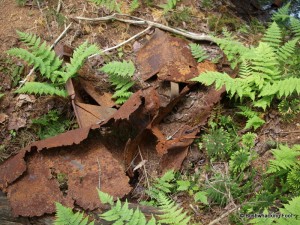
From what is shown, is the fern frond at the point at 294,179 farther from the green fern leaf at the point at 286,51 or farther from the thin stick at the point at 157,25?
the thin stick at the point at 157,25

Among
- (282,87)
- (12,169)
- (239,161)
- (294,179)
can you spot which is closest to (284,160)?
(294,179)

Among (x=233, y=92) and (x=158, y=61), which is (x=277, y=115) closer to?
(x=233, y=92)

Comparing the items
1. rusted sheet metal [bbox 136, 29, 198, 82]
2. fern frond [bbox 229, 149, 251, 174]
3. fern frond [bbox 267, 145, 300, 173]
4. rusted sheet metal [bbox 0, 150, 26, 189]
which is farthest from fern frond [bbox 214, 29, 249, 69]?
rusted sheet metal [bbox 0, 150, 26, 189]

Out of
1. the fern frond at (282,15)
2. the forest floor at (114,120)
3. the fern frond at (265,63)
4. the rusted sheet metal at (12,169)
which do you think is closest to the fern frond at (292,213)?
the forest floor at (114,120)

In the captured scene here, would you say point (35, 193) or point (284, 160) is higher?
point (35, 193)

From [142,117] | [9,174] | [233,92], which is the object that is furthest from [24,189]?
[233,92]

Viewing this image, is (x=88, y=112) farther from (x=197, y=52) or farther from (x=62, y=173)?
(x=197, y=52)

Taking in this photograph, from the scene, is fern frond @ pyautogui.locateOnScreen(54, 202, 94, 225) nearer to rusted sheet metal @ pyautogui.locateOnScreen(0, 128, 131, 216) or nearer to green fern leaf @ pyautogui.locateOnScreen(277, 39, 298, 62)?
rusted sheet metal @ pyautogui.locateOnScreen(0, 128, 131, 216)

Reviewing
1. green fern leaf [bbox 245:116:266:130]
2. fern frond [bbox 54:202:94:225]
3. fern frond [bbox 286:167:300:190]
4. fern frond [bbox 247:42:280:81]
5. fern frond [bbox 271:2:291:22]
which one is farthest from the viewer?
fern frond [bbox 271:2:291:22]
